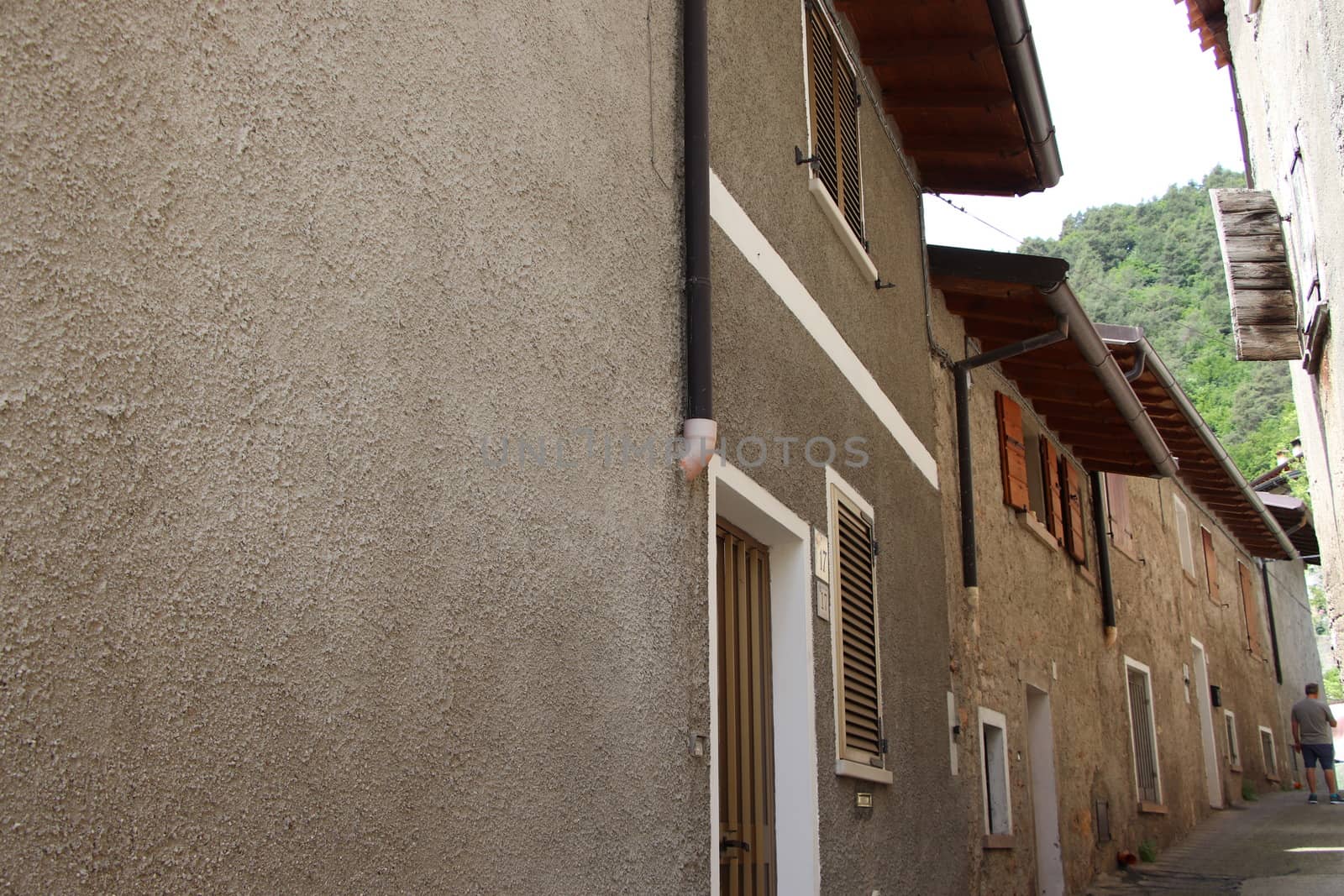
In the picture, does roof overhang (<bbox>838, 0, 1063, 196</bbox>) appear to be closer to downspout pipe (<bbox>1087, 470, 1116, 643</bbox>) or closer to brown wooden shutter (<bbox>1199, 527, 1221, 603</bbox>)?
downspout pipe (<bbox>1087, 470, 1116, 643</bbox>)

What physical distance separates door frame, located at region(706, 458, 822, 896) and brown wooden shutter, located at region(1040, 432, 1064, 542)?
654cm

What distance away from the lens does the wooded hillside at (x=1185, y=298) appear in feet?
153

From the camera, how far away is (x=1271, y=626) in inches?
1014

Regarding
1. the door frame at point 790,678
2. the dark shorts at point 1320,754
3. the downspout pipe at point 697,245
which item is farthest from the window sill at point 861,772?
the dark shorts at point 1320,754

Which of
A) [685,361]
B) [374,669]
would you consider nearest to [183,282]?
[374,669]

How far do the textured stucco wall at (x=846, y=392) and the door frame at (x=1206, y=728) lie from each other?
447 inches

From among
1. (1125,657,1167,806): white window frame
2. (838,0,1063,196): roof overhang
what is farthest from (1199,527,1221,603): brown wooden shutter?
(838,0,1063,196): roof overhang

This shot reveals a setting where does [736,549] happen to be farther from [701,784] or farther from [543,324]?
[543,324]

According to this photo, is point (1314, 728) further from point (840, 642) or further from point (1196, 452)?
point (840, 642)

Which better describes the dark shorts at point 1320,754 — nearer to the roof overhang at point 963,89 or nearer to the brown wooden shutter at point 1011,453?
the brown wooden shutter at point 1011,453

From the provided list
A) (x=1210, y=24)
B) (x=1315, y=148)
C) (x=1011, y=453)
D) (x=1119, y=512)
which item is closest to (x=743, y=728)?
(x=1315, y=148)

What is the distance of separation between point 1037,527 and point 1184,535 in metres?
8.77

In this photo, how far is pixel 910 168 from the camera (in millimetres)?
8852

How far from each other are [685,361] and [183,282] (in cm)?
225
